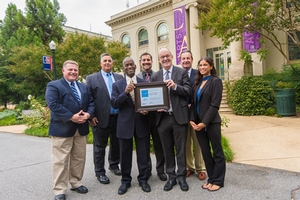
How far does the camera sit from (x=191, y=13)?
1955 centimetres

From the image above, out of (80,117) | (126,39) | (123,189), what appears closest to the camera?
(80,117)

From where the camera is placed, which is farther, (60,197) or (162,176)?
(162,176)

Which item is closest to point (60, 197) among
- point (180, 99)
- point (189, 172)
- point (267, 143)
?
point (189, 172)

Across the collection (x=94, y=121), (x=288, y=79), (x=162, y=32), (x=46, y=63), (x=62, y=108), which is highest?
(x=162, y=32)

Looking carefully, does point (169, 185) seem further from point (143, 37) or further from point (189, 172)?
point (143, 37)

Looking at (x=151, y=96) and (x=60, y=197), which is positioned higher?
(x=151, y=96)

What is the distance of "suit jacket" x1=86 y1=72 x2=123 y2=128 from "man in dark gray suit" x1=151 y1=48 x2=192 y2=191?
99 cm

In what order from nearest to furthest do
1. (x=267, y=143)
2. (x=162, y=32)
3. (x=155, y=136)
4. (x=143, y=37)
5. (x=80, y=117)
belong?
(x=80, y=117) → (x=155, y=136) → (x=267, y=143) → (x=162, y=32) → (x=143, y=37)

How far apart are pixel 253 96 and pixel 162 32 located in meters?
14.7

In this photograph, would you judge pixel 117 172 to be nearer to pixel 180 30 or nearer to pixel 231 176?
pixel 231 176

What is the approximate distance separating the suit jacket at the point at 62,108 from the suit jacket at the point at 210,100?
6.03 ft

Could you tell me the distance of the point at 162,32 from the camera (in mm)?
23047

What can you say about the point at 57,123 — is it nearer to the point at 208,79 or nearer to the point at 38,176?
the point at 38,176

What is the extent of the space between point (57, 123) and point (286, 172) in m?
3.78
